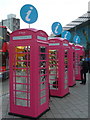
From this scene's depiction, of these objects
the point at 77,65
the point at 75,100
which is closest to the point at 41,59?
the point at 75,100

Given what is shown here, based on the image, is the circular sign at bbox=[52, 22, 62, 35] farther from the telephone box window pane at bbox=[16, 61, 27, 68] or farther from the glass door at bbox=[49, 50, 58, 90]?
the telephone box window pane at bbox=[16, 61, 27, 68]

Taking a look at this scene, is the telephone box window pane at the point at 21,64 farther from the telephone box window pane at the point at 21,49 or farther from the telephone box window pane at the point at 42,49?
the telephone box window pane at the point at 42,49

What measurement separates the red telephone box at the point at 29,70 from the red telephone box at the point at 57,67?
1545mm

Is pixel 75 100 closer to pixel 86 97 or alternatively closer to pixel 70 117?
pixel 86 97

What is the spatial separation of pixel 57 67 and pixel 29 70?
234cm

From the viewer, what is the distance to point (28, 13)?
4906 mm

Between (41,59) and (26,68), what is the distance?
600 millimetres

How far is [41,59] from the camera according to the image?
196 inches

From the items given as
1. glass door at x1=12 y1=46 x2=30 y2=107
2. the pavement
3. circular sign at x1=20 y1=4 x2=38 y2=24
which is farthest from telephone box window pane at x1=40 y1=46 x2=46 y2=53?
the pavement

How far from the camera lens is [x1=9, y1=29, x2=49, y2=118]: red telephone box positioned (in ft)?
14.7

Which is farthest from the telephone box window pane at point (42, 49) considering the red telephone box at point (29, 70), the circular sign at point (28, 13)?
the circular sign at point (28, 13)

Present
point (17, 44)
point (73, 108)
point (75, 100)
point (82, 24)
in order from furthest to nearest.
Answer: point (82, 24)
point (75, 100)
point (73, 108)
point (17, 44)

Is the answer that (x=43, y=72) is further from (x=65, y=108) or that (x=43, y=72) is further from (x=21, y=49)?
(x=65, y=108)

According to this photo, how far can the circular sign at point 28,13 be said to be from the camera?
192 inches
